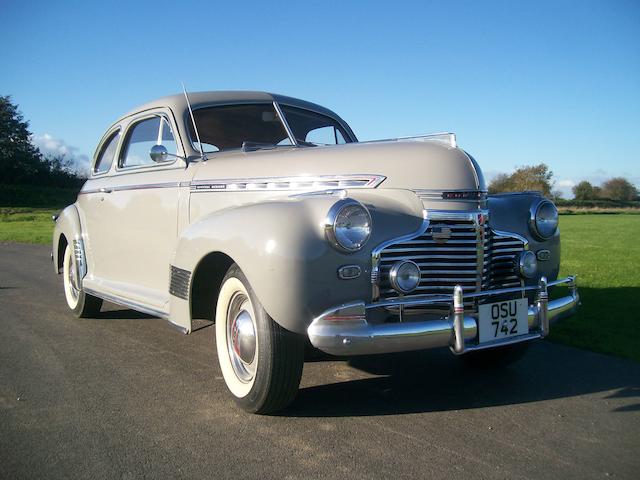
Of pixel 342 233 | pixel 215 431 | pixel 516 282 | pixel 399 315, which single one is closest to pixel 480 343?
pixel 399 315

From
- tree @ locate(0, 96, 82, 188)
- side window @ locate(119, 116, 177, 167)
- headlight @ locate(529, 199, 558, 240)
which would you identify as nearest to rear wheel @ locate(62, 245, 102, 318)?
side window @ locate(119, 116, 177, 167)

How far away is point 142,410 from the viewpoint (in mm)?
3184

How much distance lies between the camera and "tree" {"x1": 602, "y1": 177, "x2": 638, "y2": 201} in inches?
2987

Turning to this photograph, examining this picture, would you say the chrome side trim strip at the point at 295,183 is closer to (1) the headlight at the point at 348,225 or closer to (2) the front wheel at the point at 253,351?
(1) the headlight at the point at 348,225

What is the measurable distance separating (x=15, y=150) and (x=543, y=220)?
2047 inches

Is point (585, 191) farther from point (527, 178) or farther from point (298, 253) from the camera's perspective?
point (298, 253)

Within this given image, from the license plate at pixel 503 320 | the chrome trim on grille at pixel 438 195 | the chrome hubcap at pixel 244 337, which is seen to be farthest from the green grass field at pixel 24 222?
the license plate at pixel 503 320

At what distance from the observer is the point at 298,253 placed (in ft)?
9.00

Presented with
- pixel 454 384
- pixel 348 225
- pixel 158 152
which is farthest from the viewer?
pixel 158 152

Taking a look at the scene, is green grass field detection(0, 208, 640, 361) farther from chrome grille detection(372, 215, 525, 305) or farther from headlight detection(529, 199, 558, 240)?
chrome grille detection(372, 215, 525, 305)

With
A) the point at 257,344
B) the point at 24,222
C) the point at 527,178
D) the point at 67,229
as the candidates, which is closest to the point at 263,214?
the point at 257,344

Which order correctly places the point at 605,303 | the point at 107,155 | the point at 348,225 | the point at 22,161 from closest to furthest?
the point at 348,225 < the point at 107,155 < the point at 605,303 < the point at 22,161

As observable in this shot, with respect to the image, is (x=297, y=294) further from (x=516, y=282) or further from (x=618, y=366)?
(x=618, y=366)

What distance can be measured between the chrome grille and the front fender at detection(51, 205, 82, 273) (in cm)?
378
